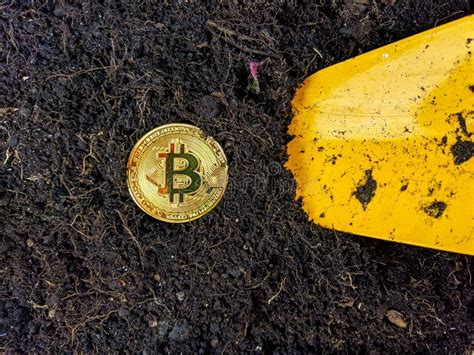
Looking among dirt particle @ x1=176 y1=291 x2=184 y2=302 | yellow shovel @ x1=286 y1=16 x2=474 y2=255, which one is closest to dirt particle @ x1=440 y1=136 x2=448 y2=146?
yellow shovel @ x1=286 y1=16 x2=474 y2=255

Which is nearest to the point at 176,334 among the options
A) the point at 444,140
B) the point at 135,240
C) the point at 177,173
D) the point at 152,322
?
Answer: the point at 152,322

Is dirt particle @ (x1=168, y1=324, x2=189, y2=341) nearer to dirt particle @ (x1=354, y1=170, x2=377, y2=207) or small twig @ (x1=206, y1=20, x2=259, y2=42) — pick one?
dirt particle @ (x1=354, y1=170, x2=377, y2=207)

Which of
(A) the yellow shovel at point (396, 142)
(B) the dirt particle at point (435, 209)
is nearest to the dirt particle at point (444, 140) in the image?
(A) the yellow shovel at point (396, 142)

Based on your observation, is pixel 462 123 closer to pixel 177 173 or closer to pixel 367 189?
pixel 367 189

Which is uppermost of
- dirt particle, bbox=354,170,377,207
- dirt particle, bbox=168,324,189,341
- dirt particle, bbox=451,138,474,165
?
dirt particle, bbox=451,138,474,165

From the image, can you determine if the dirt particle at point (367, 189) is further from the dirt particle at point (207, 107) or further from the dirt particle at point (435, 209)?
the dirt particle at point (207, 107)

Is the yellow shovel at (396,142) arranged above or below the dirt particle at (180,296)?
above
